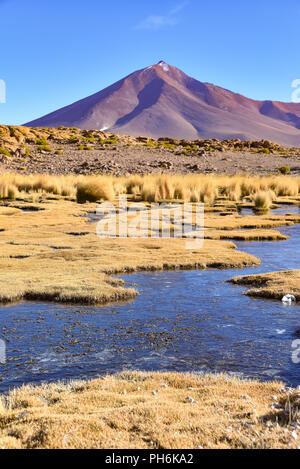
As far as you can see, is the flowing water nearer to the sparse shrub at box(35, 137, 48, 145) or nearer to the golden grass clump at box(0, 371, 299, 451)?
the golden grass clump at box(0, 371, 299, 451)

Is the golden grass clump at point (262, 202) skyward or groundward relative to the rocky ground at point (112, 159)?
groundward

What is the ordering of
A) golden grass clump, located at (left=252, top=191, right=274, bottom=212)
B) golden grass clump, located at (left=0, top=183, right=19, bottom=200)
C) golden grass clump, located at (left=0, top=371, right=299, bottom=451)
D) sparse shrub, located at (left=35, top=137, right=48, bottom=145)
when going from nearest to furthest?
golden grass clump, located at (left=0, top=371, right=299, bottom=451) < golden grass clump, located at (left=252, top=191, right=274, bottom=212) < golden grass clump, located at (left=0, top=183, right=19, bottom=200) < sparse shrub, located at (left=35, top=137, right=48, bottom=145)

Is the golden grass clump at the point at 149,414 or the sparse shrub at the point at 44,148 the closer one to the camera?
the golden grass clump at the point at 149,414

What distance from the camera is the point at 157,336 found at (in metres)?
8.22

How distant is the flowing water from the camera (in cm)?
700

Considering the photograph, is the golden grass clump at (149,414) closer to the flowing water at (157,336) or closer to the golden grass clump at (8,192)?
the flowing water at (157,336)

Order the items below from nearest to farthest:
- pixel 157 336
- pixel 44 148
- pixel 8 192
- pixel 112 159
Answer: pixel 157 336, pixel 8 192, pixel 112 159, pixel 44 148

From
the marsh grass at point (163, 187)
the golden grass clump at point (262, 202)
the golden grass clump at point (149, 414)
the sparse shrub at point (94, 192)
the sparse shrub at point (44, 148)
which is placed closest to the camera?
the golden grass clump at point (149, 414)

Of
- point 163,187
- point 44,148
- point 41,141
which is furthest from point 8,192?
point 41,141

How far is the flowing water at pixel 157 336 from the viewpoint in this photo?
7004 millimetres

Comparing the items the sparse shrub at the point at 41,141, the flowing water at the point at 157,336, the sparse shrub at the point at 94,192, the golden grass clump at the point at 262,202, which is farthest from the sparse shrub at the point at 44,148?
the flowing water at the point at 157,336

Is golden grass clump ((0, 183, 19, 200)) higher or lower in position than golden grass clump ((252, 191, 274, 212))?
higher

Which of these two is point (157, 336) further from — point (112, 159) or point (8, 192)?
point (112, 159)

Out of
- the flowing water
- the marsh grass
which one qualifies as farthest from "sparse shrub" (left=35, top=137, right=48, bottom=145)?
the flowing water
